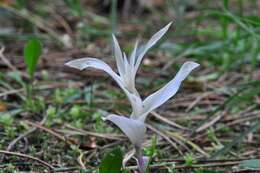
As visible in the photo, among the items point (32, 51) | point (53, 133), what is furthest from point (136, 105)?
point (32, 51)

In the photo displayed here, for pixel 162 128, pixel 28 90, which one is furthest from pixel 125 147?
pixel 28 90

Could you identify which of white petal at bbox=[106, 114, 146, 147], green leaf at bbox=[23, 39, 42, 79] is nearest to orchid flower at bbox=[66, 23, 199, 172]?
white petal at bbox=[106, 114, 146, 147]

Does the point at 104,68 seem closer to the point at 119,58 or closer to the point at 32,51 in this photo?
the point at 119,58

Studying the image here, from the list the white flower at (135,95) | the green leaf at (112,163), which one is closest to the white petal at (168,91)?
the white flower at (135,95)

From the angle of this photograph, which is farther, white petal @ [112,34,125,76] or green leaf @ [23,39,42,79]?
green leaf @ [23,39,42,79]

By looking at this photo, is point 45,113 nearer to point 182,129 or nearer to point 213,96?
point 182,129

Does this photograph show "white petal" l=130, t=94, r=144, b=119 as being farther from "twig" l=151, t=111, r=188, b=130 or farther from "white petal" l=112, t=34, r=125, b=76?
"twig" l=151, t=111, r=188, b=130
